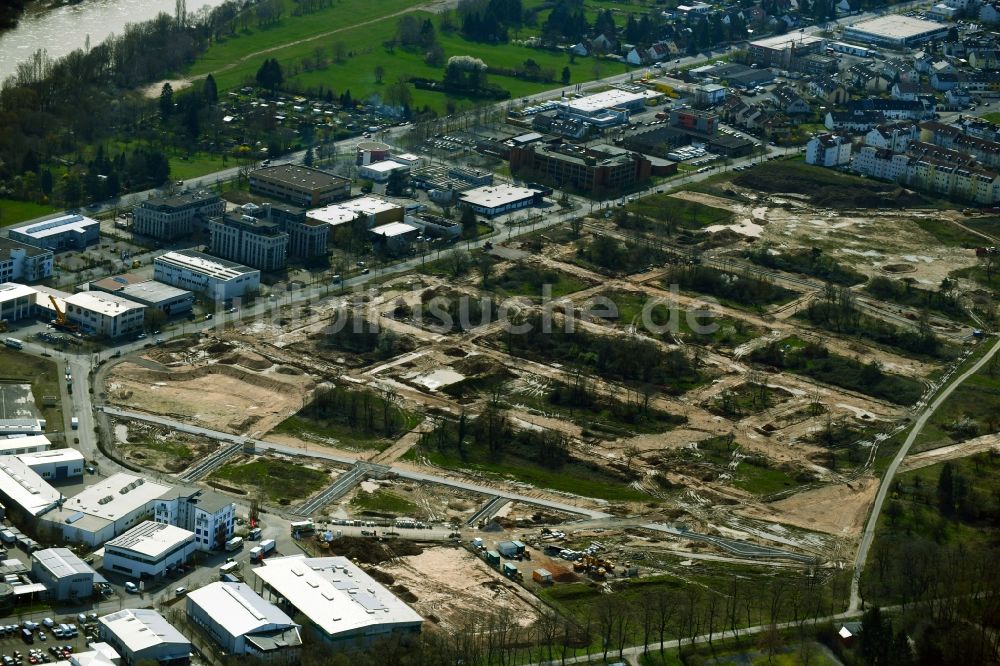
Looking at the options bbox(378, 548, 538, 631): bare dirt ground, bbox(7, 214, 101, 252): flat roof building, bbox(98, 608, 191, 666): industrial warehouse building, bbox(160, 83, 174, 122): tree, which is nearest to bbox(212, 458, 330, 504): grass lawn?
bbox(378, 548, 538, 631): bare dirt ground

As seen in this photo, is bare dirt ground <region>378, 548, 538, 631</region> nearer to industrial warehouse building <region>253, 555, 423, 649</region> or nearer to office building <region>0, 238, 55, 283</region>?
industrial warehouse building <region>253, 555, 423, 649</region>

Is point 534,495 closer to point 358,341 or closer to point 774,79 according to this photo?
point 358,341

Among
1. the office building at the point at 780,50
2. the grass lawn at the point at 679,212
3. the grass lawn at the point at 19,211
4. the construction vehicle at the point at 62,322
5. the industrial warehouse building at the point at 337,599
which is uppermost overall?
the office building at the point at 780,50

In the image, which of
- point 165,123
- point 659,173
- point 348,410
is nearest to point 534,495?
point 348,410

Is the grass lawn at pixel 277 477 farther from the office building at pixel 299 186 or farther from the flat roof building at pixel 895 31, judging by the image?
the flat roof building at pixel 895 31

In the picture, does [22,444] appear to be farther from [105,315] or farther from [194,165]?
[194,165]

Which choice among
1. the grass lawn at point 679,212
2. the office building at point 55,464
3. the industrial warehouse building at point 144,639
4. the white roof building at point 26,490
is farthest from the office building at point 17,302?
the grass lawn at point 679,212
